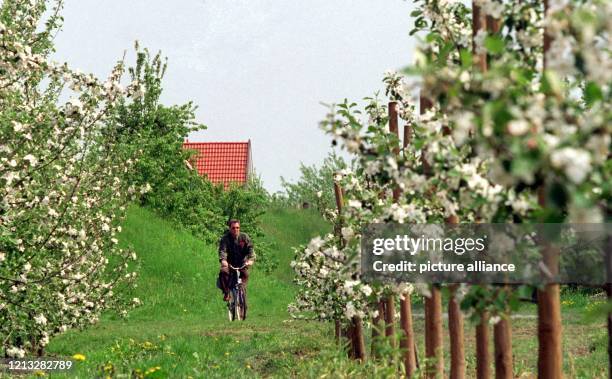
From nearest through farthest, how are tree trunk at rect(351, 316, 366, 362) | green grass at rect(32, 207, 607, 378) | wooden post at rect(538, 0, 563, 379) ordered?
wooden post at rect(538, 0, 563, 379)
green grass at rect(32, 207, 607, 378)
tree trunk at rect(351, 316, 366, 362)

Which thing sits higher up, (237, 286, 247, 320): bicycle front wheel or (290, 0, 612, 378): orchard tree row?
(290, 0, 612, 378): orchard tree row

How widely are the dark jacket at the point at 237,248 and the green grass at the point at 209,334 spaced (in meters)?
1.36

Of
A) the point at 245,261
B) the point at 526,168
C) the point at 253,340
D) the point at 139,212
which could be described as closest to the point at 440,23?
the point at 526,168

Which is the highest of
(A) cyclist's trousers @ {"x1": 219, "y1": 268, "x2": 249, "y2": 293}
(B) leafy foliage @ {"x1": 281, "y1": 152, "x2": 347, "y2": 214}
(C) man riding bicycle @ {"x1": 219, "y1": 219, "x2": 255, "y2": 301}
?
(B) leafy foliage @ {"x1": 281, "y1": 152, "x2": 347, "y2": 214}

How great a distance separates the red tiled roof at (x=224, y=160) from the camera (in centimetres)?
5438

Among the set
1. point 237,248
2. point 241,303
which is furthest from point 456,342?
point 241,303

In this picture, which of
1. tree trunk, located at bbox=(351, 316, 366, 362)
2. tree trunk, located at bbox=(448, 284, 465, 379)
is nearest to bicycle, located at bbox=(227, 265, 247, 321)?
tree trunk, located at bbox=(351, 316, 366, 362)

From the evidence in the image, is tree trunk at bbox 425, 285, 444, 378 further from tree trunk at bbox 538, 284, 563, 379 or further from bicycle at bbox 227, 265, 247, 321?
bicycle at bbox 227, 265, 247, 321

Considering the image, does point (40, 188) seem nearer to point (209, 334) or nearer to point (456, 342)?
point (456, 342)

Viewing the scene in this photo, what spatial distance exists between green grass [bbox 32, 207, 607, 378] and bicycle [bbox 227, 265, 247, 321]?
406mm

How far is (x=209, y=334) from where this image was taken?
15195 mm

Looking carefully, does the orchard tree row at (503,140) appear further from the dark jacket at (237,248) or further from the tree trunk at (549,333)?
the dark jacket at (237,248)

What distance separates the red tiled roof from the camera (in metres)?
54.4

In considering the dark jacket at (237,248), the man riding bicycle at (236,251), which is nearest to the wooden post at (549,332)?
the man riding bicycle at (236,251)
